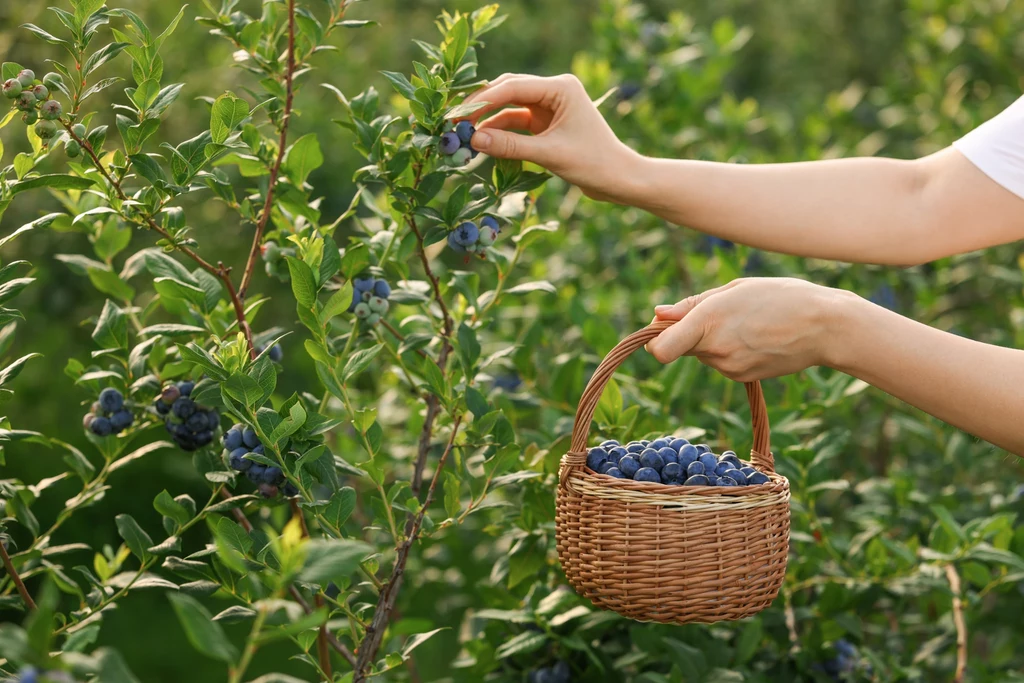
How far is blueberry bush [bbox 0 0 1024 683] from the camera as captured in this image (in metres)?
1.33

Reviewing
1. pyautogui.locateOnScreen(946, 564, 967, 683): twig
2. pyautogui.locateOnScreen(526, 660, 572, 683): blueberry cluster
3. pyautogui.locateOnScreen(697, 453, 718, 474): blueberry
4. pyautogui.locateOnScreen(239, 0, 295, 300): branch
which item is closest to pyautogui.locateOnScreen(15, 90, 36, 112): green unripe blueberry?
pyautogui.locateOnScreen(239, 0, 295, 300): branch

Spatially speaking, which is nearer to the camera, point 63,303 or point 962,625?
point 962,625

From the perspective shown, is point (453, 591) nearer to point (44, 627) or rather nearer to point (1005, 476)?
point (1005, 476)

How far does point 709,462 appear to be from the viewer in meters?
1.32

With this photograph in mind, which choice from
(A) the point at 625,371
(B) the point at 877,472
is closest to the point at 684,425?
(A) the point at 625,371

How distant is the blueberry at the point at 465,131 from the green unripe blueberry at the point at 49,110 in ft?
1.71

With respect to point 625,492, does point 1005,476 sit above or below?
below

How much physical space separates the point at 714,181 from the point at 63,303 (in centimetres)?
302

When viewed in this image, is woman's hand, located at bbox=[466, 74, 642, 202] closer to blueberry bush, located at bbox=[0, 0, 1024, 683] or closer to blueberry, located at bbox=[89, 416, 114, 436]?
blueberry bush, located at bbox=[0, 0, 1024, 683]

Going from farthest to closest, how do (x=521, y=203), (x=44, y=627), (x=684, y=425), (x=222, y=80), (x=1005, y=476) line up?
(x=222, y=80) < (x=1005, y=476) < (x=684, y=425) < (x=521, y=203) < (x=44, y=627)

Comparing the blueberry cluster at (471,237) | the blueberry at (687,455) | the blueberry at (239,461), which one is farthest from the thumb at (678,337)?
the blueberry at (239,461)

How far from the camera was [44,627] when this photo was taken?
0.76 metres

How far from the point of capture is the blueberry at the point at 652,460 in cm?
133

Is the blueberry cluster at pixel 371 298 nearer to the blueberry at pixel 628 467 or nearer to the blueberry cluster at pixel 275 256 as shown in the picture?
the blueberry cluster at pixel 275 256
